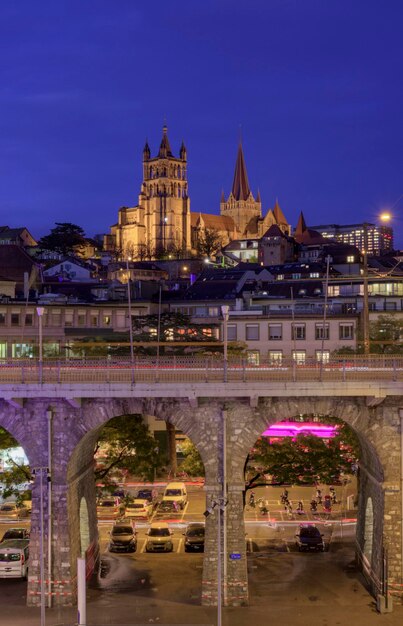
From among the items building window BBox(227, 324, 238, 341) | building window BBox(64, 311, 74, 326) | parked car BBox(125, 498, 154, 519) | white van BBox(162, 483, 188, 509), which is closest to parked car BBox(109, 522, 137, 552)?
parked car BBox(125, 498, 154, 519)

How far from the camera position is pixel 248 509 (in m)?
63.0

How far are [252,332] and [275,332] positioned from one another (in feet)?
8.09

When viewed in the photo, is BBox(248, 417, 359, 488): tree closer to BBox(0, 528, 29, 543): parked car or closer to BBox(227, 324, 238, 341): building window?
BBox(0, 528, 29, 543): parked car

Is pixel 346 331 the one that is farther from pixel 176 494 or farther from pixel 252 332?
pixel 176 494

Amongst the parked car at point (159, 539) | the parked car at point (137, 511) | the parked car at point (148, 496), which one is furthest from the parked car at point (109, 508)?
the parked car at point (159, 539)

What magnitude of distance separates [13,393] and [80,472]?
7.02 metres

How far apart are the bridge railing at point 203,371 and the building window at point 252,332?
5182 cm

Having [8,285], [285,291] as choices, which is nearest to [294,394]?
[285,291]

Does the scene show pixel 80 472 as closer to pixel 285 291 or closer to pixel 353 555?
pixel 353 555

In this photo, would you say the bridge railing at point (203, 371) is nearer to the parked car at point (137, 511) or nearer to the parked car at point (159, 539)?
the parked car at point (159, 539)

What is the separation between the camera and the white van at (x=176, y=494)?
63781 mm

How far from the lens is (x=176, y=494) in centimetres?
6488

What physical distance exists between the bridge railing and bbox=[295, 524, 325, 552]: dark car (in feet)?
48.2

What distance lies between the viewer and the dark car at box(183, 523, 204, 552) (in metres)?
51.2
